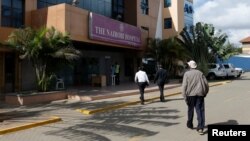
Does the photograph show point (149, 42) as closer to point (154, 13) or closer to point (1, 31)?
point (154, 13)

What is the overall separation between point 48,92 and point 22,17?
21.6 feet

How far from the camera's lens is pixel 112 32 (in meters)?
25.0

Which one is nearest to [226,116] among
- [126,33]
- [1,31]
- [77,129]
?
[77,129]

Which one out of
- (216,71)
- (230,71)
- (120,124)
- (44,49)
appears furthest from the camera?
(230,71)

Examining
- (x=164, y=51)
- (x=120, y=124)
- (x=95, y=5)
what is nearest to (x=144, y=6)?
(x=164, y=51)

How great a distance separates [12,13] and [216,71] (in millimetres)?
22906

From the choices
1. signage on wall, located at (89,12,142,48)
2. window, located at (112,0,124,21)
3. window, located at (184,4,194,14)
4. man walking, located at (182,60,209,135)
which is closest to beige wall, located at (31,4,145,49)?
signage on wall, located at (89,12,142,48)

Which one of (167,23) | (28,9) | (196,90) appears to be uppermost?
(167,23)

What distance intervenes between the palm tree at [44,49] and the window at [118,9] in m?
14.0

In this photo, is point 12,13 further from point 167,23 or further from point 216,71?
point 167,23

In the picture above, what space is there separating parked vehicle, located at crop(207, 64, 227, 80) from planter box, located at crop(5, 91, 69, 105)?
23.0m

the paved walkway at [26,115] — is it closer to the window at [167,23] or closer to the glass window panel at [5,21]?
the glass window panel at [5,21]

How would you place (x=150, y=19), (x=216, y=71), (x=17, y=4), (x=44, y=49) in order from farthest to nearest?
1. (x=216, y=71)
2. (x=150, y=19)
3. (x=17, y=4)
4. (x=44, y=49)

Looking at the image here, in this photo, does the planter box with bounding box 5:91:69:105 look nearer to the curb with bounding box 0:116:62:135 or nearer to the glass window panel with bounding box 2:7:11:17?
the curb with bounding box 0:116:62:135
